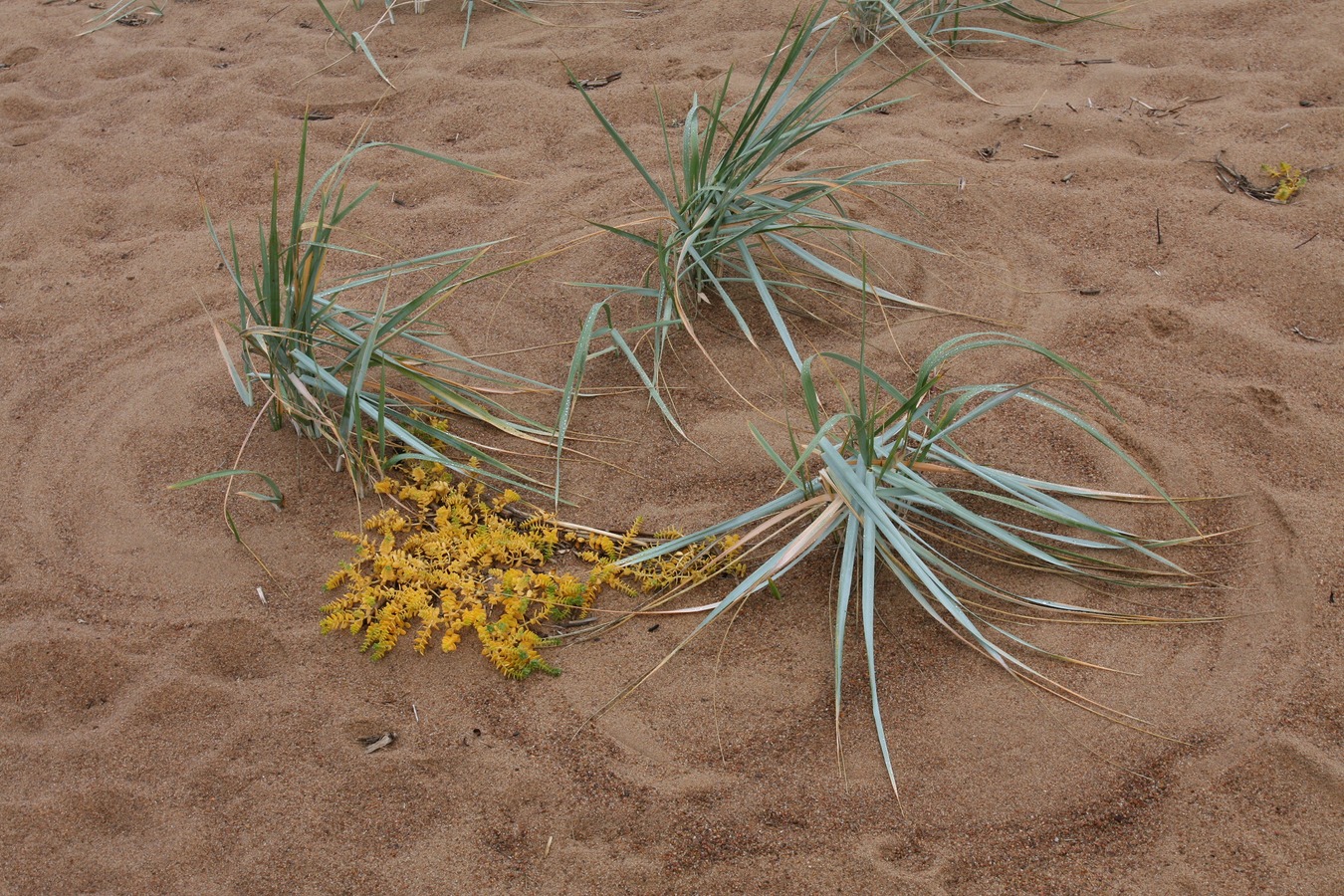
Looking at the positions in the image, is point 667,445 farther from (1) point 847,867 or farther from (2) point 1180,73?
(2) point 1180,73

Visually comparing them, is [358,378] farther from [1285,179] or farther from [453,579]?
[1285,179]

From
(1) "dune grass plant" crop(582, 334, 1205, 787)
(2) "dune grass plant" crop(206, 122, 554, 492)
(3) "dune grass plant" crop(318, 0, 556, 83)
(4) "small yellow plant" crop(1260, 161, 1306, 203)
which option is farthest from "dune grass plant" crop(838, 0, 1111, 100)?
(2) "dune grass plant" crop(206, 122, 554, 492)

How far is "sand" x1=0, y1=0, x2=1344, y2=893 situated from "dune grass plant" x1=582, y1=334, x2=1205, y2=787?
70 millimetres

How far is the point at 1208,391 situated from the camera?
2.50 metres

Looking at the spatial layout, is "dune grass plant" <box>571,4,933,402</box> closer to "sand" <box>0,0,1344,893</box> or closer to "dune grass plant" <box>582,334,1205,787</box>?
"sand" <box>0,0,1344,893</box>

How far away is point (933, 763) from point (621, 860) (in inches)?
22.8

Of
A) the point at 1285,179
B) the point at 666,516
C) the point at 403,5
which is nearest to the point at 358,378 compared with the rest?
the point at 666,516

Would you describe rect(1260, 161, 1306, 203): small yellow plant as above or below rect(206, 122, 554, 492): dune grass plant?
above

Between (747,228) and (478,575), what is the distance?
1.14m

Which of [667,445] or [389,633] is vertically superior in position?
[667,445]

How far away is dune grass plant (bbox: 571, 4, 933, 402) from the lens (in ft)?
8.41

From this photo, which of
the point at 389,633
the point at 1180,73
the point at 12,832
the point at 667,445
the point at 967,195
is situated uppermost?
the point at 1180,73

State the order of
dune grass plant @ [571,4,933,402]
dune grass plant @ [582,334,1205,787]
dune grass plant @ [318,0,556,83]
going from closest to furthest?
dune grass plant @ [582,334,1205,787]
dune grass plant @ [571,4,933,402]
dune grass plant @ [318,0,556,83]

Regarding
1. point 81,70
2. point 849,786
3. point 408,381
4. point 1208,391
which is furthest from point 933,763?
point 81,70
